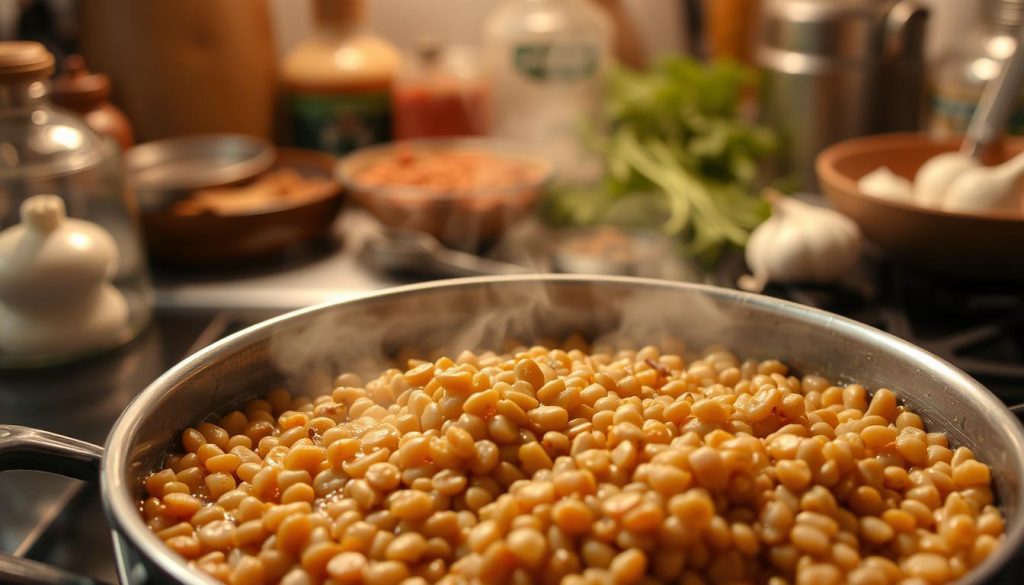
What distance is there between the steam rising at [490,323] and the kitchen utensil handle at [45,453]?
233 millimetres

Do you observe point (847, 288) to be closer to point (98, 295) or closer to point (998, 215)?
point (998, 215)

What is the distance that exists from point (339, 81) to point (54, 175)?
0.74 m

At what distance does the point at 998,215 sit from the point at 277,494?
3.45 feet

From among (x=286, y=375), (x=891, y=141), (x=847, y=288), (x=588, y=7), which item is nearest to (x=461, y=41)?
(x=588, y=7)

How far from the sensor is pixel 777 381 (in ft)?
3.11

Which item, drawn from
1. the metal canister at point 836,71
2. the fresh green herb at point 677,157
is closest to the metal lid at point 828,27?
the metal canister at point 836,71

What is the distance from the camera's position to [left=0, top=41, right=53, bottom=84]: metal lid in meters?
1.27

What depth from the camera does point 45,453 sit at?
0.71m

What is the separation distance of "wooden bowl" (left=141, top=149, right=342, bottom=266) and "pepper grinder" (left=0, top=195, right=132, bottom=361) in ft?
0.79

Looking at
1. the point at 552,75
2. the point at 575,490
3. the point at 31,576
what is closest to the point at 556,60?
the point at 552,75

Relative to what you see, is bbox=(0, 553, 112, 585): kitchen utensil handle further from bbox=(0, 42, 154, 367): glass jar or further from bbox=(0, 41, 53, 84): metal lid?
bbox=(0, 41, 53, 84): metal lid

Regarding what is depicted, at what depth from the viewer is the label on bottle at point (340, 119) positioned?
1.98m

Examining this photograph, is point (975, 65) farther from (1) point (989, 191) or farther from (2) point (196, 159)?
(2) point (196, 159)

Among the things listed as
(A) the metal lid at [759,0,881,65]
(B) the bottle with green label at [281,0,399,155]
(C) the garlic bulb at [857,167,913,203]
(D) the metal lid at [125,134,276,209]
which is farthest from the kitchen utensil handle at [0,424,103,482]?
(A) the metal lid at [759,0,881,65]
